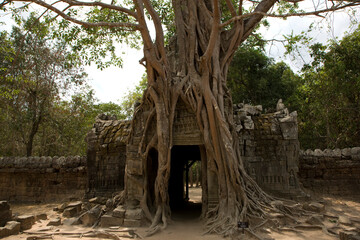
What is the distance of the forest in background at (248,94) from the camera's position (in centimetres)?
940

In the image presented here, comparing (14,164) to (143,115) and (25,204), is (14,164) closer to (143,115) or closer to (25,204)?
(25,204)

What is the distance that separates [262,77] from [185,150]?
5.96 m

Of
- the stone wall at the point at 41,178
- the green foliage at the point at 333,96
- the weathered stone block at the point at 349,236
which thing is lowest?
the weathered stone block at the point at 349,236

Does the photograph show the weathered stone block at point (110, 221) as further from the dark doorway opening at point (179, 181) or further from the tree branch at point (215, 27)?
the tree branch at point (215, 27)

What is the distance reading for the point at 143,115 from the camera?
20.9 feet

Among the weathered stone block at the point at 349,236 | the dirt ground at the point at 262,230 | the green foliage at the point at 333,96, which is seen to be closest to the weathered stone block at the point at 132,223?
the dirt ground at the point at 262,230

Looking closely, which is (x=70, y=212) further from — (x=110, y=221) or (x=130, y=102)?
(x=130, y=102)

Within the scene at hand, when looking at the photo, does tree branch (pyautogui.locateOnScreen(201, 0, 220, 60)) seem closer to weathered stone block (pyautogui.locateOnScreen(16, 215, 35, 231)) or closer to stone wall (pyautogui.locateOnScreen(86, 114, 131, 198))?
stone wall (pyautogui.locateOnScreen(86, 114, 131, 198))

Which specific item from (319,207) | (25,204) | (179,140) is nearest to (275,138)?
(319,207)

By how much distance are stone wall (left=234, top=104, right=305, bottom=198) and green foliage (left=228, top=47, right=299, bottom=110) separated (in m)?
5.50

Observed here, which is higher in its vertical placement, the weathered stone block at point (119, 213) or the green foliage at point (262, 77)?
the green foliage at point (262, 77)

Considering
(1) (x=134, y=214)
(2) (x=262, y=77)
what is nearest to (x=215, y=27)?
(1) (x=134, y=214)

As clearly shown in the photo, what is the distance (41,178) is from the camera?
9.13m

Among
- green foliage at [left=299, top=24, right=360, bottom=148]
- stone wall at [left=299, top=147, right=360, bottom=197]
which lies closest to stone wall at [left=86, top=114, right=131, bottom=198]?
stone wall at [left=299, top=147, right=360, bottom=197]
